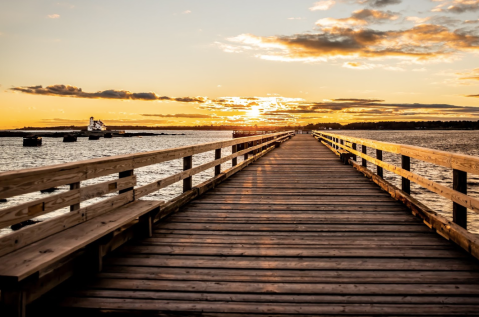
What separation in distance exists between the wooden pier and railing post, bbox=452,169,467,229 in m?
0.03

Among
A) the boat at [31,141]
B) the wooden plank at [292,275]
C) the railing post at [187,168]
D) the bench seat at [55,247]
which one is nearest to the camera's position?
the bench seat at [55,247]

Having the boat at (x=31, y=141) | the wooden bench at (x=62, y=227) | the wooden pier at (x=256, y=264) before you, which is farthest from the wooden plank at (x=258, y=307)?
the boat at (x=31, y=141)

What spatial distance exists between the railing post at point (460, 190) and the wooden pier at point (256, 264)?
0.03 metres

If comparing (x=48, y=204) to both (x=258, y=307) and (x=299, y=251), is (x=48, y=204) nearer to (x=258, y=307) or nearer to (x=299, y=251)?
(x=258, y=307)

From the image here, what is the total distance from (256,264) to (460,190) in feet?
8.47

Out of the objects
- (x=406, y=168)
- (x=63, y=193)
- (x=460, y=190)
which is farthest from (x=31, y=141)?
(x=460, y=190)

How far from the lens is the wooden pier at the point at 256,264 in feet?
9.36

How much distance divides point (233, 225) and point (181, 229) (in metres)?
0.79

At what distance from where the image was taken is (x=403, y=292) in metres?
3.15

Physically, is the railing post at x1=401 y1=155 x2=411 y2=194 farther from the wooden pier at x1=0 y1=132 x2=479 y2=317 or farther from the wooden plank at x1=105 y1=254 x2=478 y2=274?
the wooden plank at x1=105 y1=254 x2=478 y2=274

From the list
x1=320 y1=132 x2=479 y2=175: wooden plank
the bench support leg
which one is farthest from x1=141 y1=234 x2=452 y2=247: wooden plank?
the bench support leg

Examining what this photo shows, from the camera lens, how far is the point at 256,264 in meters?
3.81

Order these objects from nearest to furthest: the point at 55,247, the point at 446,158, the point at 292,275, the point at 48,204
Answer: the point at 55,247, the point at 48,204, the point at 292,275, the point at 446,158

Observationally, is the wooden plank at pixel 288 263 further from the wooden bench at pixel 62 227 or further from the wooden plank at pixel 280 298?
the wooden plank at pixel 280 298
